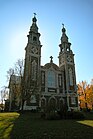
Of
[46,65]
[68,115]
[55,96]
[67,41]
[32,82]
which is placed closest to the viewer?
[68,115]

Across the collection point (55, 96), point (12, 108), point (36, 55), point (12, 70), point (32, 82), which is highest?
point (36, 55)

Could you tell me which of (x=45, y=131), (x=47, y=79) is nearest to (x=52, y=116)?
(x=45, y=131)

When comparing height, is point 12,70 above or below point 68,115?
above

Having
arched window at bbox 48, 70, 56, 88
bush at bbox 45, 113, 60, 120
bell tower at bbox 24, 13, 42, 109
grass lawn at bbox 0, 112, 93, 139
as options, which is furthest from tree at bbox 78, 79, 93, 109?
grass lawn at bbox 0, 112, 93, 139

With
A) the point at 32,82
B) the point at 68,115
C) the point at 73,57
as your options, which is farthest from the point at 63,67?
the point at 68,115

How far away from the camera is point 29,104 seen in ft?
105

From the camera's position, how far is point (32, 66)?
36.1m

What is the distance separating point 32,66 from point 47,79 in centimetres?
539

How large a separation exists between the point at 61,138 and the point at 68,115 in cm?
1114

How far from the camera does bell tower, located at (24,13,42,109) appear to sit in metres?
31.7

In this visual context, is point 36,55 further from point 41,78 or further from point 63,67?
point 63,67

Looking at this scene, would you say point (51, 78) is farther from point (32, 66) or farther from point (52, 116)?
point (52, 116)

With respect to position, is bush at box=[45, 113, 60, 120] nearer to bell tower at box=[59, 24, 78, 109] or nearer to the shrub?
the shrub

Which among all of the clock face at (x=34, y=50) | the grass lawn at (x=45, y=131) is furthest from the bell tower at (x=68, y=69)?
the grass lawn at (x=45, y=131)
